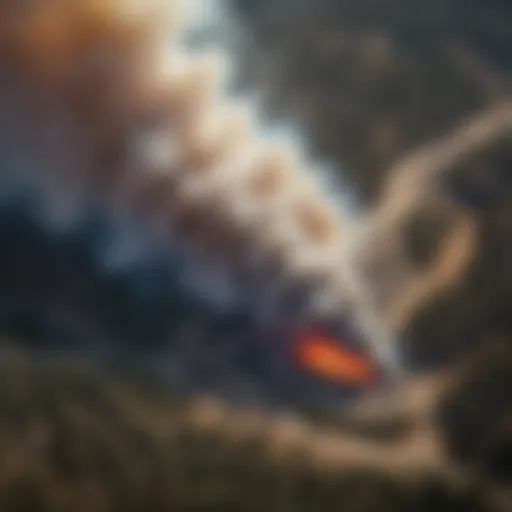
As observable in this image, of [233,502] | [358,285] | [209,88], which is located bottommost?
[233,502]

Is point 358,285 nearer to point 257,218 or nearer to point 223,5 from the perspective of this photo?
point 257,218

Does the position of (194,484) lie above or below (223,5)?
below

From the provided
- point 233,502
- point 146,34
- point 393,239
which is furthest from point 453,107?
point 233,502

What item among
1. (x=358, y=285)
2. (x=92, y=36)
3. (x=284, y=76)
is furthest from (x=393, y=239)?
(x=92, y=36)

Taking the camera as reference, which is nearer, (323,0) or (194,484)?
(194,484)

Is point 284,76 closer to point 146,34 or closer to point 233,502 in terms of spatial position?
point 146,34

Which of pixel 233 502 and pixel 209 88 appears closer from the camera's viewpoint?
pixel 233 502
